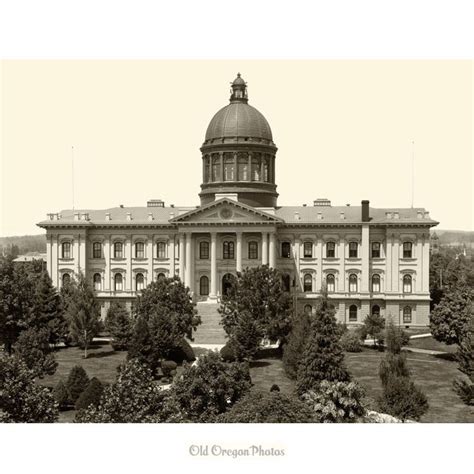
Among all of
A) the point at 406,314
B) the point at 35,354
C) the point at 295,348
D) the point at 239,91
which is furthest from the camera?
the point at 239,91

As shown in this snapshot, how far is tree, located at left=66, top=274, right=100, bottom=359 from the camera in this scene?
47.8 meters

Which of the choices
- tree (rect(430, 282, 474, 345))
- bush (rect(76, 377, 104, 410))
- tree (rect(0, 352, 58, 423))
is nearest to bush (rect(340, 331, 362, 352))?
tree (rect(430, 282, 474, 345))

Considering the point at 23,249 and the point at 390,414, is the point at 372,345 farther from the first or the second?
the point at 23,249

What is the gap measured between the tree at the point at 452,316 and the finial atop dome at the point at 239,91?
32808mm

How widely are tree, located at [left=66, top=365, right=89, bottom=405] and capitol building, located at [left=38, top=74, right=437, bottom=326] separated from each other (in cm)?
2782

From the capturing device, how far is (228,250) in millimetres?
63562

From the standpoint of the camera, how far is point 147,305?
4609 centimetres

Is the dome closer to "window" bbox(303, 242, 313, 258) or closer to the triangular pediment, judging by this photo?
the triangular pediment

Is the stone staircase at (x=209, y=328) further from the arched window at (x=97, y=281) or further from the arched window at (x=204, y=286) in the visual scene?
the arched window at (x=97, y=281)

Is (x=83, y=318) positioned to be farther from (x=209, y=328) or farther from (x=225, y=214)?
(x=225, y=214)

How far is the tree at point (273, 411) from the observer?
22.9 m

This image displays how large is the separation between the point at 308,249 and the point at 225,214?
9.17m

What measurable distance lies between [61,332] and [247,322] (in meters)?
15.4

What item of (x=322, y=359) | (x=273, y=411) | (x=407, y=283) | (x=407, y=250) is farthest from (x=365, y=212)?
(x=273, y=411)
